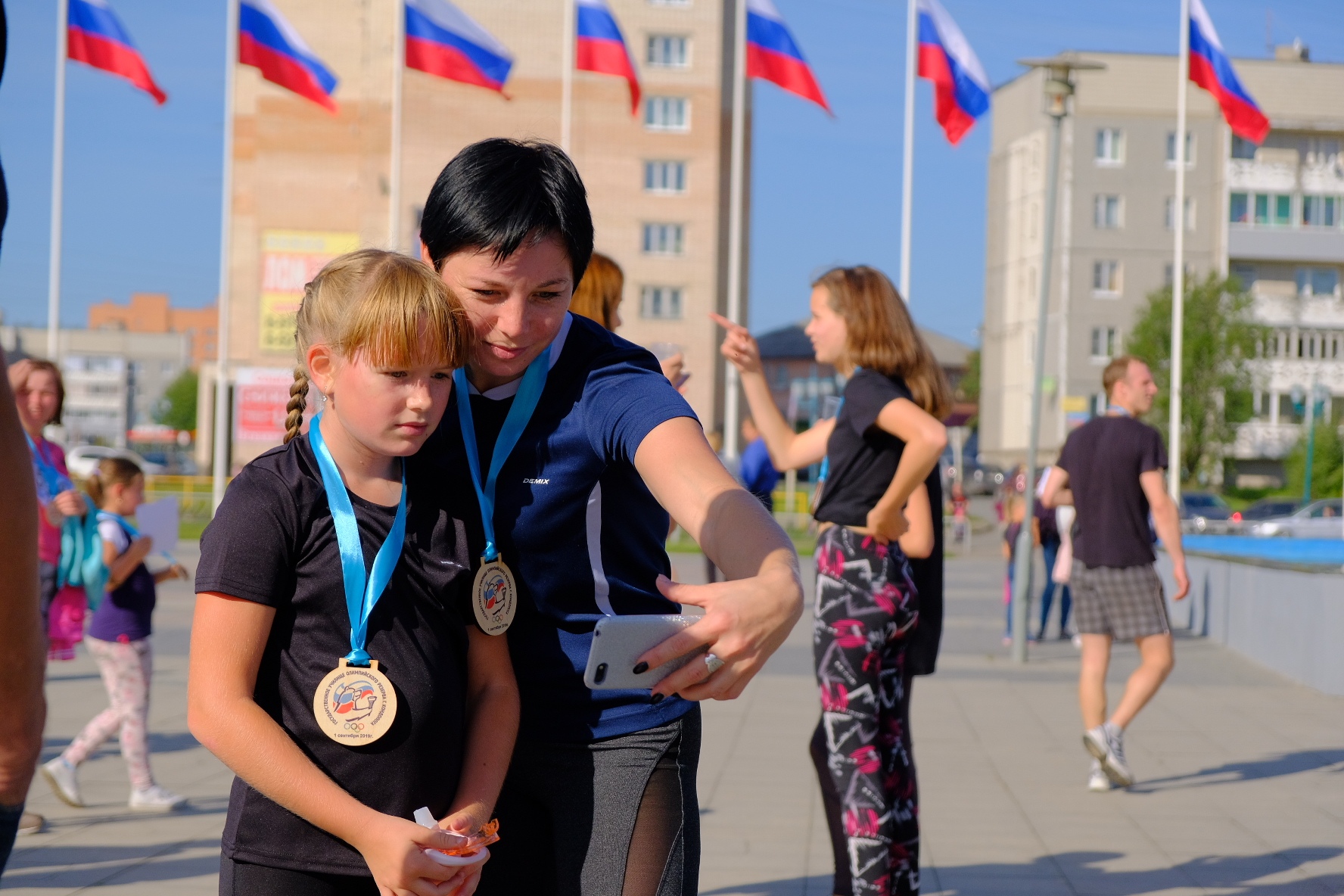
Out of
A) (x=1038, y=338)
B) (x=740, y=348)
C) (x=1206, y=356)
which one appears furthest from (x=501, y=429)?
(x=1206, y=356)

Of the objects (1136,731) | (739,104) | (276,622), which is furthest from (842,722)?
(739,104)

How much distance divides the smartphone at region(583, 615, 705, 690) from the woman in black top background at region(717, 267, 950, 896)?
251 centimetres

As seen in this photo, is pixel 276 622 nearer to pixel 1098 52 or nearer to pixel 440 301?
pixel 440 301

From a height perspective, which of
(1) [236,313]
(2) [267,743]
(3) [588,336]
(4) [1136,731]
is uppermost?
(1) [236,313]

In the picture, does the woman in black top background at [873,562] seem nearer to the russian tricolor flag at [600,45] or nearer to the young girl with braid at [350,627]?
the young girl with braid at [350,627]

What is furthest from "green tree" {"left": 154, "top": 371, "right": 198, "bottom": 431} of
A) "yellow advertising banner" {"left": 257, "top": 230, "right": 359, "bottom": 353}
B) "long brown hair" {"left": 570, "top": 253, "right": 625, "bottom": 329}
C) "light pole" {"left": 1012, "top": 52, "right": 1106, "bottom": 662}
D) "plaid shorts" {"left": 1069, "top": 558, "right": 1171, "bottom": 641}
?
"long brown hair" {"left": 570, "top": 253, "right": 625, "bottom": 329}

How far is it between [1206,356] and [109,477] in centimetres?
5687

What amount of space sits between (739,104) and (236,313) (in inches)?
1728

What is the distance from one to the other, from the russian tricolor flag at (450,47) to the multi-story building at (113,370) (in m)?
118

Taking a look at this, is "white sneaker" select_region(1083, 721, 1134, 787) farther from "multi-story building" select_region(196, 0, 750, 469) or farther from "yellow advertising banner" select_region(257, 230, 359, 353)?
"multi-story building" select_region(196, 0, 750, 469)

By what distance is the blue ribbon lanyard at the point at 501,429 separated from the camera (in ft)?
7.37

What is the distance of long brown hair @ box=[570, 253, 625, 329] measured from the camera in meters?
3.61

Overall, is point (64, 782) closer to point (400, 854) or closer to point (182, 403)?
point (400, 854)

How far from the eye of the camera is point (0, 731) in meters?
1.39
